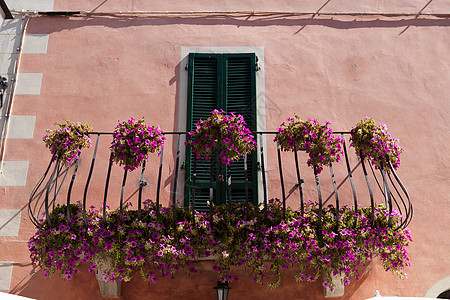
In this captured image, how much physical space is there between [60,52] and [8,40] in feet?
2.31

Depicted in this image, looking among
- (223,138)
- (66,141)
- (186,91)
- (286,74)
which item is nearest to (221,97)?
(186,91)

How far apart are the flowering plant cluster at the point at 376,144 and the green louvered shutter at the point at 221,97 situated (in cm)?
132

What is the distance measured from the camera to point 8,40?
23.8ft

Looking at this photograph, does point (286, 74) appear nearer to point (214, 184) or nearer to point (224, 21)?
point (224, 21)

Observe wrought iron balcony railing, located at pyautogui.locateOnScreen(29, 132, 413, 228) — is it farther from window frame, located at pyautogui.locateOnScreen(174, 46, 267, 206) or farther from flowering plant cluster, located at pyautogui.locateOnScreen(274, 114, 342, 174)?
flowering plant cluster, located at pyautogui.locateOnScreen(274, 114, 342, 174)

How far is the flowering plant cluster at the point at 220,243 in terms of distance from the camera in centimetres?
547

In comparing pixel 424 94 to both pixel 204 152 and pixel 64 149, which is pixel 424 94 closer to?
pixel 204 152

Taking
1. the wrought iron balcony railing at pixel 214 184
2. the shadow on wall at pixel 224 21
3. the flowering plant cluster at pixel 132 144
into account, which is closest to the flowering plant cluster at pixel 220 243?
the flowering plant cluster at pixel 132 144

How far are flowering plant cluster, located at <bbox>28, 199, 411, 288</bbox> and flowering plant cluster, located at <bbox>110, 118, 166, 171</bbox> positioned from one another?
0.57m

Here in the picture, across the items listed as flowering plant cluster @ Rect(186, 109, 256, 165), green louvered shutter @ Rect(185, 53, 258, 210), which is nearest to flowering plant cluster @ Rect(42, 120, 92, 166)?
flowering plant cluster @ Rect(186, 109, 256, 165)

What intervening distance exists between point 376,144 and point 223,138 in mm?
1595

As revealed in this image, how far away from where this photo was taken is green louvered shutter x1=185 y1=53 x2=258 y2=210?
6.46 metres

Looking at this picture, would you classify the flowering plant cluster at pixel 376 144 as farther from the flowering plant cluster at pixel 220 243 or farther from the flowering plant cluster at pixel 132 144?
the flowering plant cluster at pixel 132 144

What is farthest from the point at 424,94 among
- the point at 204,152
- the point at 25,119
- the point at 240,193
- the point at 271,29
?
the point at 25,119
